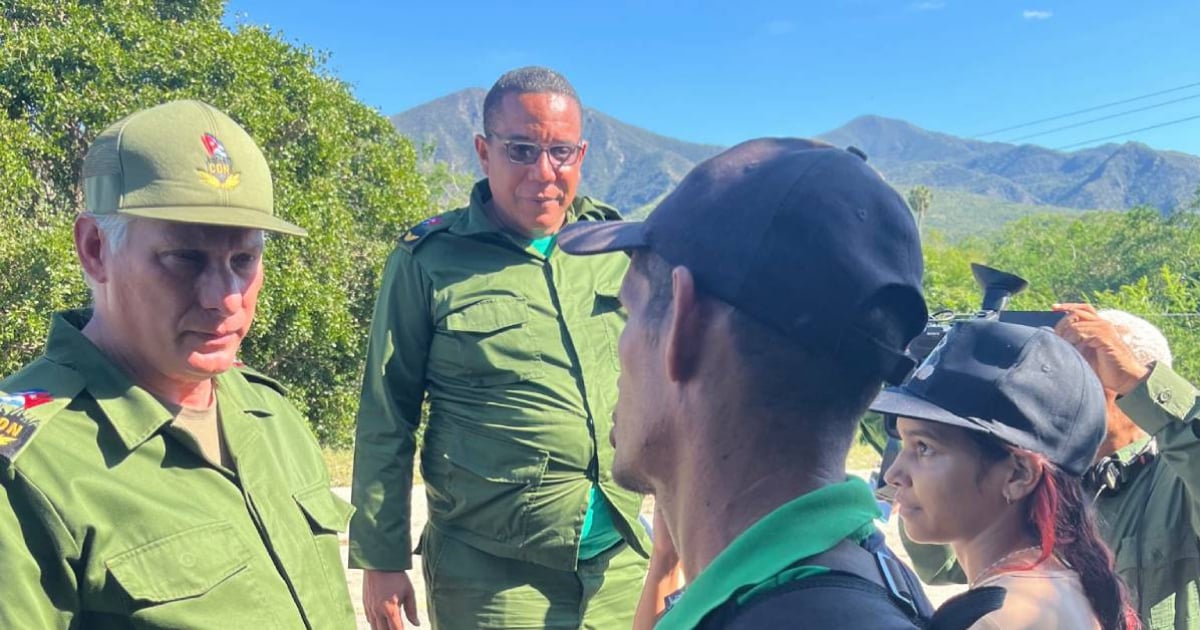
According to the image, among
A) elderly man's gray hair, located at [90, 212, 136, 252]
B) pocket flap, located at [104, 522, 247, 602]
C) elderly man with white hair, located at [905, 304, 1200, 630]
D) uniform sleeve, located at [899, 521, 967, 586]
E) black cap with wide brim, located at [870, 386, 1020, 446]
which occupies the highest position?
elderly man's gray hair, located at [90, 212, 136, 252]

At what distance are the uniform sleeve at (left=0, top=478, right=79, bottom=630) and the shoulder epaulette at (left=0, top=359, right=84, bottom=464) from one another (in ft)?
0.20

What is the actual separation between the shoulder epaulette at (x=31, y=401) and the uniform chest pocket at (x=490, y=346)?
1199 mm

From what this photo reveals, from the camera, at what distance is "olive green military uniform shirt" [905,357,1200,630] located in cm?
245

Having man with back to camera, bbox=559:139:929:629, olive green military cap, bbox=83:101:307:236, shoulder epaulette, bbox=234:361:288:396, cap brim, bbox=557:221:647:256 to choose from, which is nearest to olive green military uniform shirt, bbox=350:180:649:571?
shoulder epaulette, bbox=234:361:288:396

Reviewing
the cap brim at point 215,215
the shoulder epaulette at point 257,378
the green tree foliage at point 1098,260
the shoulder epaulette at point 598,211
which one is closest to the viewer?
the cap brim at point 215,215

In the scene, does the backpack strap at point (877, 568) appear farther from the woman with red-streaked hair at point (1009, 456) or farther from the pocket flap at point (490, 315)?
the pocket flap at point (490, 315)

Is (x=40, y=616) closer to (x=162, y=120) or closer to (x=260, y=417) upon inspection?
(x=260, y=417)

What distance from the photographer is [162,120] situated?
68.7 inches

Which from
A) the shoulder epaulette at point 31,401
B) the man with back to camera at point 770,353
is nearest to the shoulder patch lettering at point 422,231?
the shoulder epaulette at point 31,401

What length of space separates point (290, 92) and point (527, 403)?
1078cm

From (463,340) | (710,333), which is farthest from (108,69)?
(710,333)

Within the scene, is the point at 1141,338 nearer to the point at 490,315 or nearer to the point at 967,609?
the point at 490,315

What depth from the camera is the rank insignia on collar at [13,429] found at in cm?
146

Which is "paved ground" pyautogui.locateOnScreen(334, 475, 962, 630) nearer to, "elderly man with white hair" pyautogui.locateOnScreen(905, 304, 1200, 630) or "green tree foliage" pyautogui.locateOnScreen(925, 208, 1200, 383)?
"elderly man with white hair" pyautogui.locateOnScreen(905, 304, 1200, 630)
